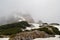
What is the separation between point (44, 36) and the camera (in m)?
24.4

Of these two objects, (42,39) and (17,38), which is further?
(42,39)

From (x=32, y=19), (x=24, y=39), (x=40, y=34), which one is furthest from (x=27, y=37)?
(x=32, y=19)

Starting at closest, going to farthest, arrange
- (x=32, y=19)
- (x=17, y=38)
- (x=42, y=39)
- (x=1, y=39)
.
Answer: (x=17, y=38) < (x=42, y=39) < (x=1, y=39) < (x=32, y=19)

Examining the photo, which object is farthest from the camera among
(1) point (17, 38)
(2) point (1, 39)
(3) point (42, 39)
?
(2) point (1, 39)

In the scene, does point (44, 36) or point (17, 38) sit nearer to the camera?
point (17, 38)

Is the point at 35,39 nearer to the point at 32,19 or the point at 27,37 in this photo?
the point at 27,37

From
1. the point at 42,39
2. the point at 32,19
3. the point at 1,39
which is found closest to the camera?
the point at 42,39

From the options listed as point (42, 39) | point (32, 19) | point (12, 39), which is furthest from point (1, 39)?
point (32, 19)

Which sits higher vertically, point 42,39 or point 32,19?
point 32,19

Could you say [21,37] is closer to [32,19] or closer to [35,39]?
[35,39]

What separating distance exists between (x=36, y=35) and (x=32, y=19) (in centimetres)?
4811

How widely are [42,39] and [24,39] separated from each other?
2735 mm

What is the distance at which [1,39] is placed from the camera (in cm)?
2378

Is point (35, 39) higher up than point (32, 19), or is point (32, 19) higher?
point (32, 19)
